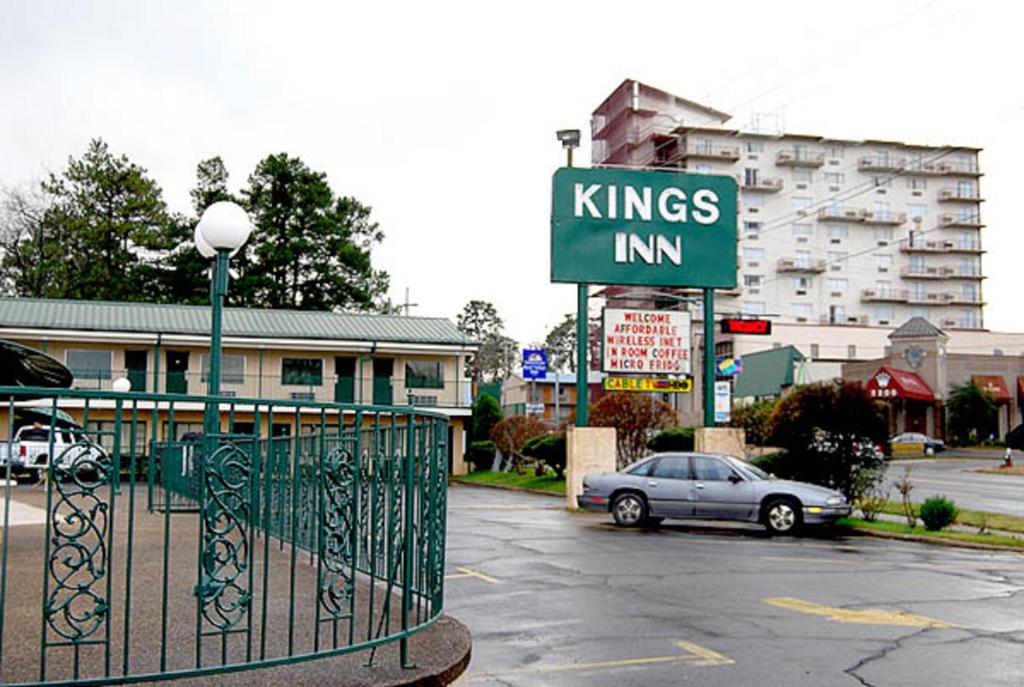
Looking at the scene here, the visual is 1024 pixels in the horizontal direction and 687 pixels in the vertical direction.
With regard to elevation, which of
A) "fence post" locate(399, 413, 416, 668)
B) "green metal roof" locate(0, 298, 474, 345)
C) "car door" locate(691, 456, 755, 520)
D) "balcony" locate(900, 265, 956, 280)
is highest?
"balcony" locate(900, 265, 956, 280)

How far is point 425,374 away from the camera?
5097cm

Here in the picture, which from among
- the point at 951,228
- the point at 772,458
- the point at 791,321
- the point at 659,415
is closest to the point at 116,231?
the point at 659,415

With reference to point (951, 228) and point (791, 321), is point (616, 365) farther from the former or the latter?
point (951, 228)

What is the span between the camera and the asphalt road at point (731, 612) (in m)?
7.59

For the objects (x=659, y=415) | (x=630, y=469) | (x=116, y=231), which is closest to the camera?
(x=630, y=469)

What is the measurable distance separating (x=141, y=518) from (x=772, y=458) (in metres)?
14.6

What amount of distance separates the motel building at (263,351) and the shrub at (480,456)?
66 cm

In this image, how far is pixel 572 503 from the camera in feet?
80.0

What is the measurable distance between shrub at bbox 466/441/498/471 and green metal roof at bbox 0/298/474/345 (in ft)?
16.3

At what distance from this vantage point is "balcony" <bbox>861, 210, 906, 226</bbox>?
9400 centimetres

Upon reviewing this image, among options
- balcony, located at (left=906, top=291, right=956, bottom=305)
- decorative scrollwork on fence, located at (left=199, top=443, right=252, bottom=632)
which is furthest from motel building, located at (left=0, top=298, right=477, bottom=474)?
balcony, located at (left=906, top=291, right=956, bottom=305)

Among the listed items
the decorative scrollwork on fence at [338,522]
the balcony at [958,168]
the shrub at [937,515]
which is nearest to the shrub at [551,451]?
the shrub at [937,515]

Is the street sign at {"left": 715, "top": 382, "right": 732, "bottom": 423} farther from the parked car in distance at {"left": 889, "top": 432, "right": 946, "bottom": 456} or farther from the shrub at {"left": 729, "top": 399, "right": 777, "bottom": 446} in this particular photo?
the parked car in distance at {"left": 889, "top": 432, "right": 946, "bottom": 456}

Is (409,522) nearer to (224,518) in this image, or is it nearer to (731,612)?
(224,518)
